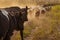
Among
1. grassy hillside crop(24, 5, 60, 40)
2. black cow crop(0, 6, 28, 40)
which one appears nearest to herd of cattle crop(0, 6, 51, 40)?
black cow crop(0, 6, 28, 40)

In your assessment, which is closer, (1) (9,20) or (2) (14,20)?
(1) (9,20)

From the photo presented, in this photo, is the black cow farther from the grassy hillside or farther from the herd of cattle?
the grassy hillside

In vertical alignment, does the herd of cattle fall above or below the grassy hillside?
above

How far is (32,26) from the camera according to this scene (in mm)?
6273

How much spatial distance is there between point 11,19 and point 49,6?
367 centimetres

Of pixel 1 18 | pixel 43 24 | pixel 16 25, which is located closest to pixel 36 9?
pixel 43 24

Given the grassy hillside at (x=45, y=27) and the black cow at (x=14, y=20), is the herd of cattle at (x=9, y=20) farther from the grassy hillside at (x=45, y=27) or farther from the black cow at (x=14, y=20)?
the grassy hillside at (x=45, y=27)

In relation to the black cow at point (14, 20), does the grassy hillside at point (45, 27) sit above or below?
below

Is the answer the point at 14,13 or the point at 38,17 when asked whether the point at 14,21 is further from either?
the point at 38,17

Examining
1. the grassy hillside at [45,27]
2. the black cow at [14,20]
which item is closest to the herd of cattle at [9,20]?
the black cow at [14,20]

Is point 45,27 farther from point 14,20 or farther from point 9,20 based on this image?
point 9,20

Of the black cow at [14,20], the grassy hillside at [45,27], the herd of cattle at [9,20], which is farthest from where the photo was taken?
the grassy hillside at [45,27]

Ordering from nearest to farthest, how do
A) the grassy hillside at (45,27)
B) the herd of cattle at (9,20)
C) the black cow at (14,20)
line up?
the herd of cattle at (9,20), the black cow at (14,20), the grassy hillside at (45,27)

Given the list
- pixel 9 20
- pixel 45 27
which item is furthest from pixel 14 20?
pixel 45 27
